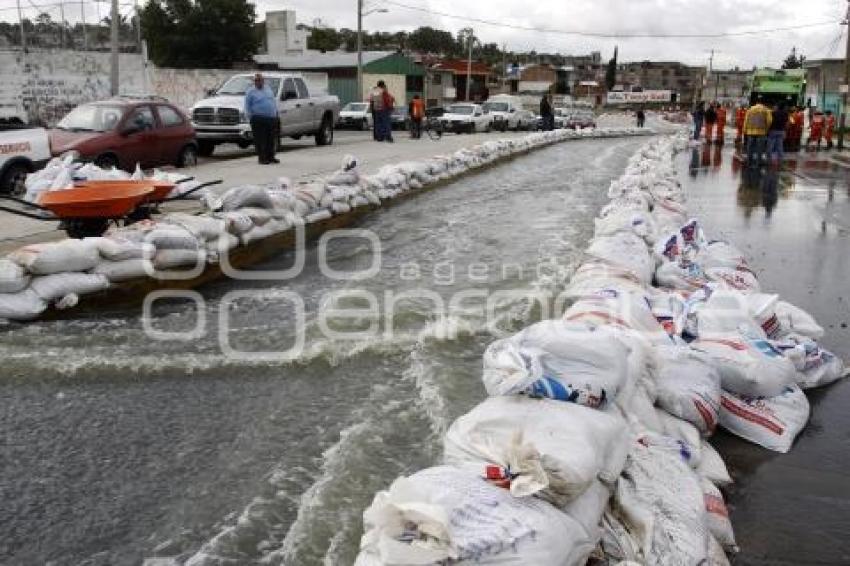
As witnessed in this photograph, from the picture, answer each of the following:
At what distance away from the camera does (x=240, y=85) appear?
17.8 meters

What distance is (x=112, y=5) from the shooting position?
19094 millimetres

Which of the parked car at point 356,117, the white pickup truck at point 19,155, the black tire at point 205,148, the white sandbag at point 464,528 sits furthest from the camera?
the parked car at point 356,117

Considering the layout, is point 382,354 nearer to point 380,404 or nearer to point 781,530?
point 380,404

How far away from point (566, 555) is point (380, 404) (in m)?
2.24

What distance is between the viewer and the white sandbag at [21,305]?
578 cm

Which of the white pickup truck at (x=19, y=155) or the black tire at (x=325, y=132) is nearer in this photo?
the white pickup truck at (x=19, y=155)

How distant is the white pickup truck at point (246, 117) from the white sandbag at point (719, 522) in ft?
47.4

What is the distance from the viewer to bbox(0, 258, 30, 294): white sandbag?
5.79m

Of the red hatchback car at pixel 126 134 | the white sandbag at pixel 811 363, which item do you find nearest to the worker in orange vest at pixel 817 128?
the red hatchback car at pixel 126 134

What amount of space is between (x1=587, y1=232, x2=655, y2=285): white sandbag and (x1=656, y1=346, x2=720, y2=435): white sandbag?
1763 mm

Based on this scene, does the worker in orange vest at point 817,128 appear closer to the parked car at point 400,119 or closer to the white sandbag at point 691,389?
the parked car at point 400,119

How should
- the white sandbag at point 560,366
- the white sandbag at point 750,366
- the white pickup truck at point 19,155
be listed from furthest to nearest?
1. the white pickup truck at point 19,155
2. the white sandbag at point 750,366
3. the white sandbag at point 560,366

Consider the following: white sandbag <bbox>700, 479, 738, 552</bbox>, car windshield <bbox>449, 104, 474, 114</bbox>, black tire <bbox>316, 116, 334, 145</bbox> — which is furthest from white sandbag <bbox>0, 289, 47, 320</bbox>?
car windshield <bbox>449, 104, 474, 114</bbox>

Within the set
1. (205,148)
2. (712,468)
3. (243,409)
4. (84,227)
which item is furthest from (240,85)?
(712,468)
